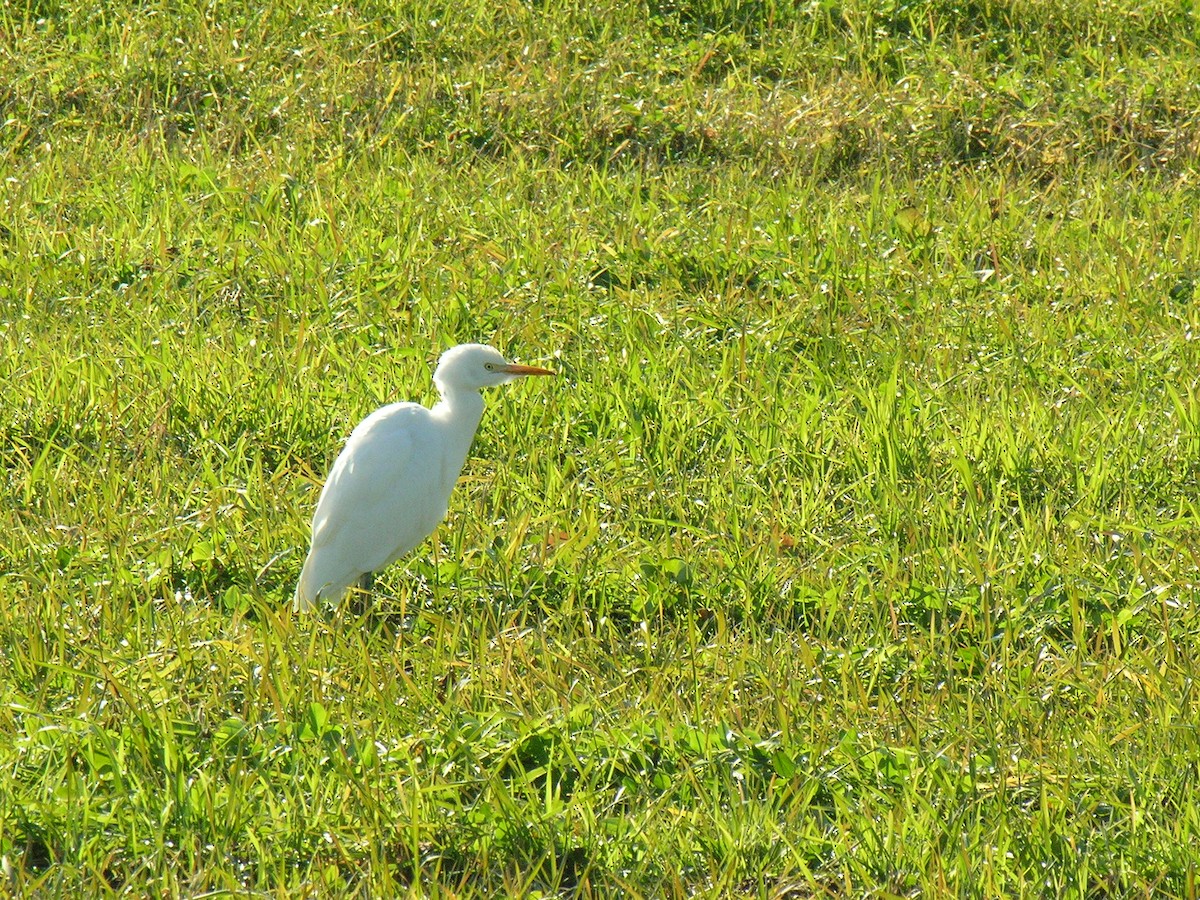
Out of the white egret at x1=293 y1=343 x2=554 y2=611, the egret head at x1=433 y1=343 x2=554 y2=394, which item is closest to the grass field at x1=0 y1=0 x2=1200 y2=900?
the white egret at x1=293 y1=343 x2=554 y2=611

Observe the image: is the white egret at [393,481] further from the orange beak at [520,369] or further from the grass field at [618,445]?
the grass field at [618,445]

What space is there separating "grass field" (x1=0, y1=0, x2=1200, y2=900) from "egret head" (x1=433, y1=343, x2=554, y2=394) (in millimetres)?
385

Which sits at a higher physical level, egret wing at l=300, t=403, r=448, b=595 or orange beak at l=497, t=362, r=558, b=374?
orange beak at l=497, t=362, r=558, b=374

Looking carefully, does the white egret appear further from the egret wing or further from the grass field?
the grass field

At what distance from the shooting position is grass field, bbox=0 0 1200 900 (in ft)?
8.83

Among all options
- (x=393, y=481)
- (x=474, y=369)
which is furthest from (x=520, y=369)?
(x=393, y=481)

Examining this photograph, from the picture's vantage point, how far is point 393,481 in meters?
3.70

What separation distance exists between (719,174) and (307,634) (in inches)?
152

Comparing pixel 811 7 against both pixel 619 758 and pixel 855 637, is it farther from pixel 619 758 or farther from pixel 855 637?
pixel 619 758

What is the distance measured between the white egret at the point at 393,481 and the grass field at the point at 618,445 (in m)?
0.14

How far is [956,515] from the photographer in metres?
3.90

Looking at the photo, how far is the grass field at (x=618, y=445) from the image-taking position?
8.83 ft

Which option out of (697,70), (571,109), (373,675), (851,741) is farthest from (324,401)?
(697,70)

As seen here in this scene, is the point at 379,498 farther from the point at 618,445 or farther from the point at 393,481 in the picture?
the point at 618,445
